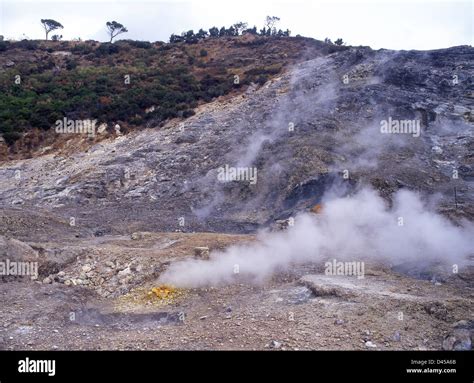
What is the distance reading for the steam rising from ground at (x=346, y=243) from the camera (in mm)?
8711

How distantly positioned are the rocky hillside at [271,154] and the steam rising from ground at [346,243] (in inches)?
34.1

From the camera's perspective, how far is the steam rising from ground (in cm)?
871

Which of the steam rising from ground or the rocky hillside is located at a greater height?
the rocky hillside

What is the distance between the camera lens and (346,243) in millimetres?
10133

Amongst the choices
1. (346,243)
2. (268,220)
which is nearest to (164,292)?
(346,243)

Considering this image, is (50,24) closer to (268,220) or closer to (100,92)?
(100,92)

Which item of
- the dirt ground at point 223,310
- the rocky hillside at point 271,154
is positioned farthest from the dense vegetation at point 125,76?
the dirt ground at point 223,310

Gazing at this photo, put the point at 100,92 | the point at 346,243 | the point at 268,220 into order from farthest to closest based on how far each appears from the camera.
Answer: the point at 100,92 < the point at 268,220 < the point at 346,243

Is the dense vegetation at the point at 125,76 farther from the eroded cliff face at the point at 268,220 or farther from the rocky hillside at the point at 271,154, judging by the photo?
the eroded cliff face at the point at 268,220

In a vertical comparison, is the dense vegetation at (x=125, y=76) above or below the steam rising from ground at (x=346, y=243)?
above

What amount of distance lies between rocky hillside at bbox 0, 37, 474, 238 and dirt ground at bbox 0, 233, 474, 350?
10.7 ft

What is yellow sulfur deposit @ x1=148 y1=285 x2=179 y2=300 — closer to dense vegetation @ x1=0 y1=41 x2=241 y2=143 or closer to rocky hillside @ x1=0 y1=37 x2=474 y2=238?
rocky hillside @ x1=0 y1=37 x2=474 y2=238

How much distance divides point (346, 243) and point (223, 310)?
386 centimetres

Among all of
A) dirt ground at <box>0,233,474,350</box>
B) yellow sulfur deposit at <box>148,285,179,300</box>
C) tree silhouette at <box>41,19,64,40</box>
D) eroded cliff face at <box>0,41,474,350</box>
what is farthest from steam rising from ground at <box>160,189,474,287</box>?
tree silhouette at <box>41,19,64,40</box>
